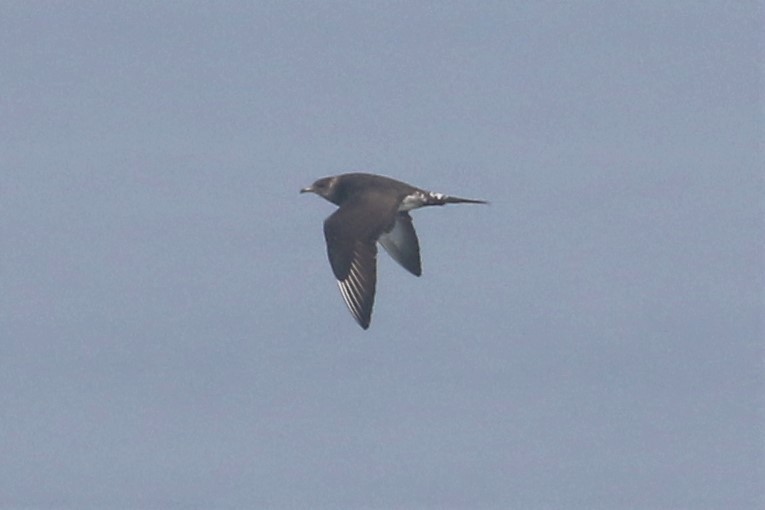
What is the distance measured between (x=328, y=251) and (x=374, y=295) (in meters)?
0.72

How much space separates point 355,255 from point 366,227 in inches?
17.2

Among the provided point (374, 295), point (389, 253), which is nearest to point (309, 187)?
point (389, 253)

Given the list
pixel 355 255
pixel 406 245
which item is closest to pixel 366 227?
pixel 355 255

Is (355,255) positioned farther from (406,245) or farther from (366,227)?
(406,245)

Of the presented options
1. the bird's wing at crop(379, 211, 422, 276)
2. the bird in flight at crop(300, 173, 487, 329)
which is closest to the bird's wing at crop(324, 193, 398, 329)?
the bird in flight at crop(300, 173, 487, 329)

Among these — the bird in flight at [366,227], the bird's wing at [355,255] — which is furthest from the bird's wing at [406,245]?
the bird's wing at [355,255]

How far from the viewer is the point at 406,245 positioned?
32188 mm

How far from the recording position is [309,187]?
32.7 m

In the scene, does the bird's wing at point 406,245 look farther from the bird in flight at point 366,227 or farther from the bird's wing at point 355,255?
the bird's wing at point 355,255

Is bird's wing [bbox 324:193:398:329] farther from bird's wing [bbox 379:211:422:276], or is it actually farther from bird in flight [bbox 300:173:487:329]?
bird's wing [bbox 379:211:422:276]

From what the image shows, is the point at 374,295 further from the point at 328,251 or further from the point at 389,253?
the point at 389,253

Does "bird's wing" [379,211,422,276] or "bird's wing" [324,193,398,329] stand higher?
"bird's wing" [379,211,422,276]

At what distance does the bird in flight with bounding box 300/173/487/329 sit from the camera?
97.1ft

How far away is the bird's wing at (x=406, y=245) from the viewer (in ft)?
105
